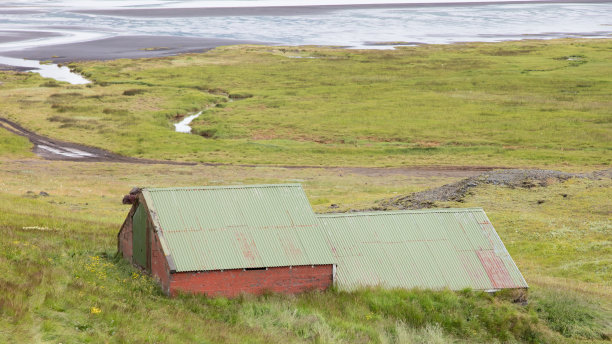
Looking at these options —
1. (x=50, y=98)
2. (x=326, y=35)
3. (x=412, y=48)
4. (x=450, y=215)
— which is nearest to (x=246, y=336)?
(x=450, y=215)

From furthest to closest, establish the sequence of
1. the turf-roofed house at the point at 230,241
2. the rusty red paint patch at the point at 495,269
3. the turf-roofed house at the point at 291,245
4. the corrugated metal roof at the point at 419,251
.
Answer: the rusty red paint patch at the point at 495,269 → the corrugated metal roof at the point at 419,251 → the turf-roofed house at the point at 291,245 → the turf-roofed house at the point at 230,241

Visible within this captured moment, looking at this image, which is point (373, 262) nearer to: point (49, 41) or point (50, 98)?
point (50, 98)

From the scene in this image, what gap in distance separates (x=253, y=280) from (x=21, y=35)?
184 meters

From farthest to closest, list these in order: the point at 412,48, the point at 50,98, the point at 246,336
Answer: the point at 412,48, the point at 50,98, the point at 246,336

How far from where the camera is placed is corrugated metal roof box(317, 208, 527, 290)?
23.1 meters

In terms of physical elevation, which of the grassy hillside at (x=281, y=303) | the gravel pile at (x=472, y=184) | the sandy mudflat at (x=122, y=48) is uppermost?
the grassy hillside at (x=281, y=303)

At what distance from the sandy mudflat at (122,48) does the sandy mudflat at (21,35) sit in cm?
1859

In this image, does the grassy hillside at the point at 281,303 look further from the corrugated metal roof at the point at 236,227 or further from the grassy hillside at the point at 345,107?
the grassy hillside at the point at 345,107

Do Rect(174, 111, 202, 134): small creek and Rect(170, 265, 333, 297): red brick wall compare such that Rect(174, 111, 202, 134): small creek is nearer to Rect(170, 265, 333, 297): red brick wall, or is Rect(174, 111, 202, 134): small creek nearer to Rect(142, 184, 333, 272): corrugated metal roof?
Rect(142, 184, 333, 272): corrugated metal roof

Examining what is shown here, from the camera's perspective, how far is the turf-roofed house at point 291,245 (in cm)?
2120

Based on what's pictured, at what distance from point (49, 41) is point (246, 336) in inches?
6777

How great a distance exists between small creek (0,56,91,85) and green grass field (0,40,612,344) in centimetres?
426

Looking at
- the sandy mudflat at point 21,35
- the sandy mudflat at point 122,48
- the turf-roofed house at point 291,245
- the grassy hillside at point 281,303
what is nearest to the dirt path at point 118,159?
the grassy hillside at point 281,303

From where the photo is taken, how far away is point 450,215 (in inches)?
1008
